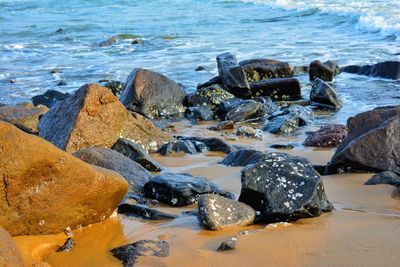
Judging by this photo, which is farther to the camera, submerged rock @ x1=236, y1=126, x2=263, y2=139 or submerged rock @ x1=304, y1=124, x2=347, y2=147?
submerged rock @ x1=236, y1=126, x2=263, y2=139

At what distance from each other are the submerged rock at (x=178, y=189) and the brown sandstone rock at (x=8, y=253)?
1.74 metres

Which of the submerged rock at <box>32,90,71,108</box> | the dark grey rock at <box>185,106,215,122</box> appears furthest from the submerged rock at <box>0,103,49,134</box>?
the dark grey rock at <box>185,106,215,122</box>

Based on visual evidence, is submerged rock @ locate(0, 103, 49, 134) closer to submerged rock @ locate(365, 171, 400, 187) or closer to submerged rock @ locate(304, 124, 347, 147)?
submerged rock @ locate(304, 124, 347, 147)

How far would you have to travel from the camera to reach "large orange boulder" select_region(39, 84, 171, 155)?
6199 mm

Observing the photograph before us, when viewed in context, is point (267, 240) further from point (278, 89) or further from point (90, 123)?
point (278, 89)

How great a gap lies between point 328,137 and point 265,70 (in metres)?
4.09

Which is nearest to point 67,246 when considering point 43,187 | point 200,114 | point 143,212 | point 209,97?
point 43,187

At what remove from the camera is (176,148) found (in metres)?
6.78

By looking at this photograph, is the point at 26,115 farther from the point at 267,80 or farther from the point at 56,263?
the point at 56,263

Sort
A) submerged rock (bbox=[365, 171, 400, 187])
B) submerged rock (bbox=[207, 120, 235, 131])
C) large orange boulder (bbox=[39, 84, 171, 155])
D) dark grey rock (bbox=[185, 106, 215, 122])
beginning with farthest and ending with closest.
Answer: dark grey rock (bbox=[185, 106, 215, 122]) < submerged rock (bbox=[207, 120, 235, 131]) < large orange boulder (bbox=[39, 84, 171, 155]) < submerged rock (bbox=[365, 171, 400, 187])

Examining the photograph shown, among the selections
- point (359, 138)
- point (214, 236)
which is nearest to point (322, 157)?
point (359, 138)

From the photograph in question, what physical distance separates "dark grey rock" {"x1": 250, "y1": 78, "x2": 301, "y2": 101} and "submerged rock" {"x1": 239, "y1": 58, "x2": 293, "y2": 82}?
2.19 feet

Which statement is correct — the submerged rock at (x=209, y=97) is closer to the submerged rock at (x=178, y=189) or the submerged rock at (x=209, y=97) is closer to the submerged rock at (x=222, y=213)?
the submerged rock at (x=178, y=189)

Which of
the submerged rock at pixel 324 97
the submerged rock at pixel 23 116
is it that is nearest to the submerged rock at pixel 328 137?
the submerged rock at pixel 324 97
